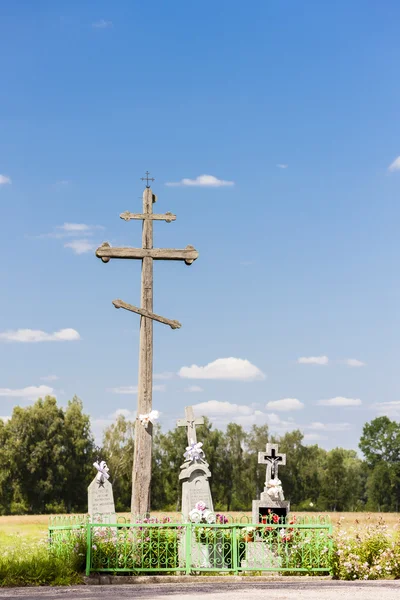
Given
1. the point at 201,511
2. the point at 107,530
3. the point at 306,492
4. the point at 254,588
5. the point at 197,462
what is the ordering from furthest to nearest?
the point at 306,492 → the point at 197,462 → the point at 201,511 → the point at 107,530 → the point at 254,588

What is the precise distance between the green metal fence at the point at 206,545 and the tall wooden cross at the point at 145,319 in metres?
1.70

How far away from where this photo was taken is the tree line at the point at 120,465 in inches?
2115

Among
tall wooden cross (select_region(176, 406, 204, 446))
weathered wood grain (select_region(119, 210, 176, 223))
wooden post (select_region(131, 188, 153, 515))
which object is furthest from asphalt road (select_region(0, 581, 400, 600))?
weathered wood grain (select_region(119, 210, 176, 223))

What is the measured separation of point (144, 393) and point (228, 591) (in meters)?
6.01

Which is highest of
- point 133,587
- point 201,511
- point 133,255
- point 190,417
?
point 133,255

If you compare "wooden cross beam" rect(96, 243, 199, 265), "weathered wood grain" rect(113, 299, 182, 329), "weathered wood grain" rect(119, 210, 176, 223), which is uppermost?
"weathered wood grain" rect(119, 210, 176, 223)

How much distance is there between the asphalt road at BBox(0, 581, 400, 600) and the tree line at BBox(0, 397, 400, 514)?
34.4m

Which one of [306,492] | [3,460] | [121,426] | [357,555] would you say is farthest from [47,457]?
[357,555]

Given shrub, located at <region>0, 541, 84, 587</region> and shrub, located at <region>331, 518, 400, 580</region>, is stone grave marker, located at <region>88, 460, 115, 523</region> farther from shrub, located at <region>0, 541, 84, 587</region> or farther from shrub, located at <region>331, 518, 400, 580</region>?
shrub, located at <region>331, 518, 400, 580</region>

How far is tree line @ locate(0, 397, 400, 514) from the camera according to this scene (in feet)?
Answer: 176

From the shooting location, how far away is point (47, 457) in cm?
5512

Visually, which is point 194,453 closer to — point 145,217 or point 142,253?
point 142,253

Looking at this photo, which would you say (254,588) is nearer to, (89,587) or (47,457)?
(89,587)

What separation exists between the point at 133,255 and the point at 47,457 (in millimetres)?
38872
